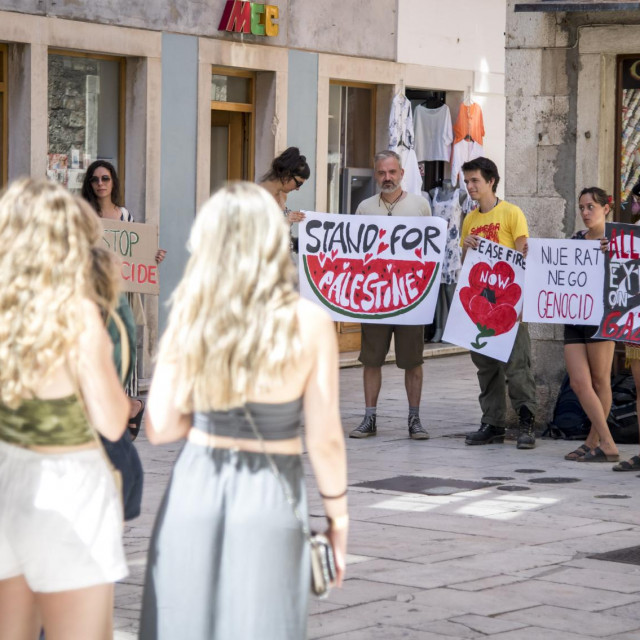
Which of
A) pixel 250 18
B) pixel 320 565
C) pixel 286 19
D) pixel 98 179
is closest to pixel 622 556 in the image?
pixel 320 565

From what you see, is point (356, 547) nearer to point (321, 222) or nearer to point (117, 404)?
point (117, 404)

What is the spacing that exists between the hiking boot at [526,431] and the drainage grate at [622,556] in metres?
3.53

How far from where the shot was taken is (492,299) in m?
11.3

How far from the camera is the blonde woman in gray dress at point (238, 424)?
367cm

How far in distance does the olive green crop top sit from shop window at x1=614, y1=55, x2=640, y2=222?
8387mm

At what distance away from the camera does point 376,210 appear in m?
11.8

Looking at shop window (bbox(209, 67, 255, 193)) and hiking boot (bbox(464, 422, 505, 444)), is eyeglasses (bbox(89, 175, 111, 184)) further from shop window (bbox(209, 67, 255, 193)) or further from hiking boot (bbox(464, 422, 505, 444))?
shop window (bbox(209, 67, 255, 193))

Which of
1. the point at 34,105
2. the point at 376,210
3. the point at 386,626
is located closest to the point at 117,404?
the point at 386,626

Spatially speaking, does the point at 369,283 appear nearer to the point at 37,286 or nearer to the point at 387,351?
the point at 387,351

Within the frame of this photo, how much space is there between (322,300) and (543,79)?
2.45 metres

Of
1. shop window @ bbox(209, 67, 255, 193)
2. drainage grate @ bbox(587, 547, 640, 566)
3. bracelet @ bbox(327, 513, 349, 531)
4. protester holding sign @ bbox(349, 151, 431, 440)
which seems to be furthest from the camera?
shop window @ bbox(209, 67, 255, 193)

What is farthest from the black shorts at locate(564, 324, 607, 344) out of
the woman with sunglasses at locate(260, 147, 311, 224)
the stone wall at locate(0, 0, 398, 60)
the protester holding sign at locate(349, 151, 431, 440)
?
the stone wall at locate(0, 0, 398, 60)

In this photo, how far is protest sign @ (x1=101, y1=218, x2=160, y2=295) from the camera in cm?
1043

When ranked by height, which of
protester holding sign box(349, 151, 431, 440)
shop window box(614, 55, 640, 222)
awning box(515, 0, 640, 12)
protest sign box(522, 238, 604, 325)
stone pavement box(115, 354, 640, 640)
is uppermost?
awning box(515, 0, 640, 12)
